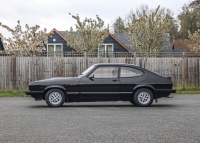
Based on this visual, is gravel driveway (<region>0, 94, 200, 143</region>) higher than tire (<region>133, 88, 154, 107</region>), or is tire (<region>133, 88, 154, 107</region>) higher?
tire (<region>133, 88, 154, 107</region>)

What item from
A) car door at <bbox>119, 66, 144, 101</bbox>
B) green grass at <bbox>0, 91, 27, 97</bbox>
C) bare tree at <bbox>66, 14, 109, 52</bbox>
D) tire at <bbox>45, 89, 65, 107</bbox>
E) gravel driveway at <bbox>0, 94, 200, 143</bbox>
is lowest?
gravel driveway at <bbox>0, 94, 200, 143</bbox>

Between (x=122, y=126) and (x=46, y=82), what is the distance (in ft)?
16.6

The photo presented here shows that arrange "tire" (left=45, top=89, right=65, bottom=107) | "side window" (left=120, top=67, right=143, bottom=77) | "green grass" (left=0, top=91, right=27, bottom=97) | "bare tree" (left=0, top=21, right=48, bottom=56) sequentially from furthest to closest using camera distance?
"bare tree" (left=0, top=21, right=48, bottom=56) → "green grass" (left=0, top=91, right=27, bottom=97) → "side window" (left=120, top=67, right=143, bottom=77) → "tire" (left=45, top=89, right=65, bottom=107)

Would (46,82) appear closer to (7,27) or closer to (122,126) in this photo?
(122,126)

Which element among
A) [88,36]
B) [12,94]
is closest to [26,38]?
[88,36]

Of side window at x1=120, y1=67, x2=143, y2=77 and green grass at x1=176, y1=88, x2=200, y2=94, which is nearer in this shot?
side window at x1=120, y1=67, x2=143, y2=77

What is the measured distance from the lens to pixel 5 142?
23.9ft

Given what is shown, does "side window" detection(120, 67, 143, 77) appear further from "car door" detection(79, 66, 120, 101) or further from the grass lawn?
the grass lawn

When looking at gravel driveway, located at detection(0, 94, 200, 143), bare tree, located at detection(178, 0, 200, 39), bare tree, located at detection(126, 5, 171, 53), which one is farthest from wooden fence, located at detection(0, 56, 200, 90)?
bare tree, located at detection(178, 0, 200, 39)

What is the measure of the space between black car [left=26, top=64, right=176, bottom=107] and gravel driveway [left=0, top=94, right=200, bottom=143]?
0.88 metres

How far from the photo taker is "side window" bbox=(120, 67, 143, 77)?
13875mm

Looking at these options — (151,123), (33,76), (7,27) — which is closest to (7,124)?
(151,123)

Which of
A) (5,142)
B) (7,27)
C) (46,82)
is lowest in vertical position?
(5,142)

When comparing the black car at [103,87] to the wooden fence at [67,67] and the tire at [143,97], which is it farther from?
the wooden fence at [67,67]
